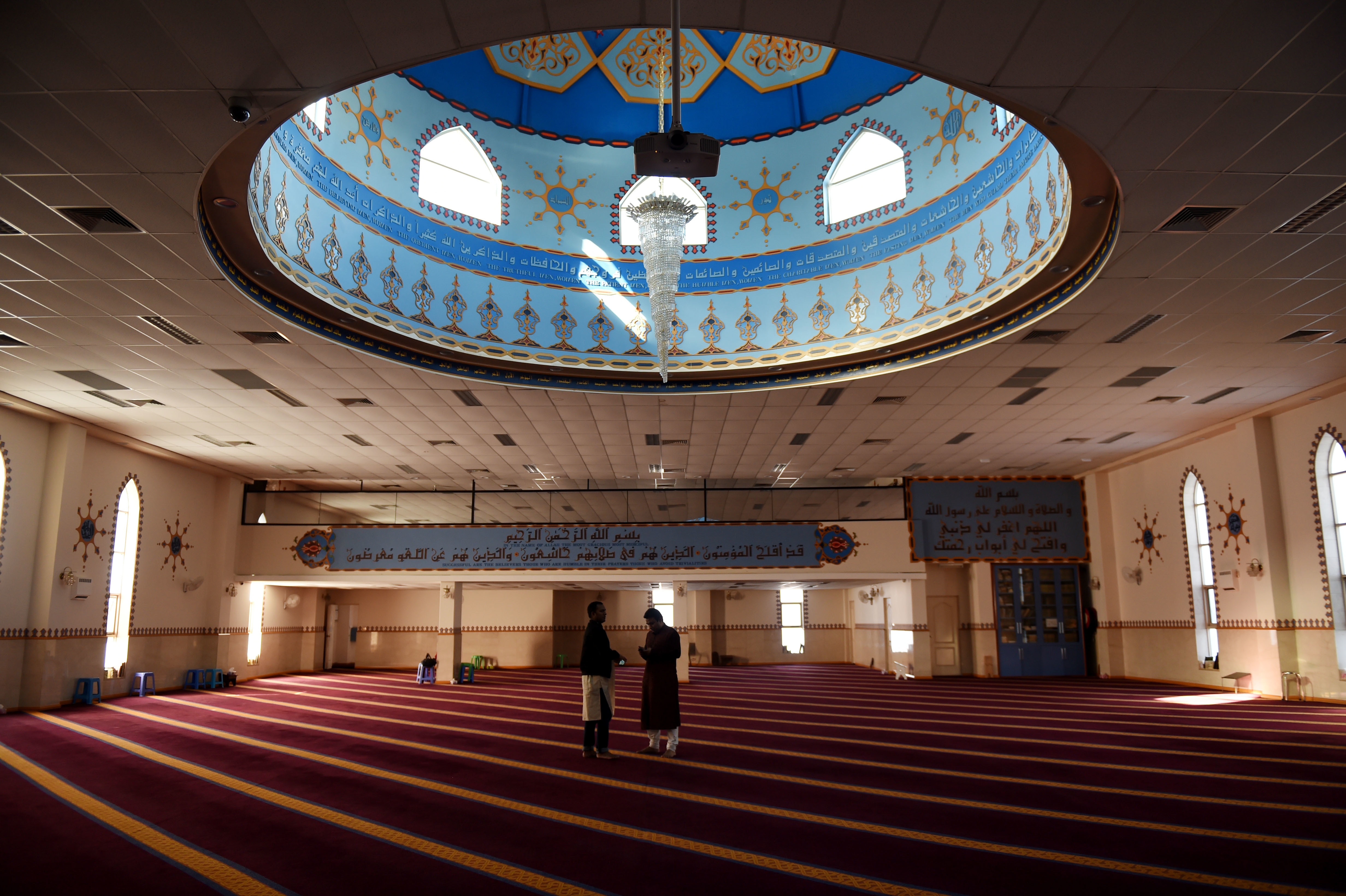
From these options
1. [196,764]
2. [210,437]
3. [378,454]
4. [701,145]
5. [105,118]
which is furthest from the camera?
[378,454]

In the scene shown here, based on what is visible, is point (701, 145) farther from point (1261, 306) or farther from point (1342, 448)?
point (1342, 448)

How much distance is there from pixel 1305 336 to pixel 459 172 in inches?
340

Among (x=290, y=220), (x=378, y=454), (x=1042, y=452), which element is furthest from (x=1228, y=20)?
(x=378, y=454)

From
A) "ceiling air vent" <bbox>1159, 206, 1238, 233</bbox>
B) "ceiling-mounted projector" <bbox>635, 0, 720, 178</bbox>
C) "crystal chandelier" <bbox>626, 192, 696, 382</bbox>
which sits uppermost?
"crystal chandelier" <bbox>626, 192, 696, 382</bbox>

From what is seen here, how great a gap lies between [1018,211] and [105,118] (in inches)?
268

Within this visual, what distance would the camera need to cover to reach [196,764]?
600 centimetres

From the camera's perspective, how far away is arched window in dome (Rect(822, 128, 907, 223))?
9164 millimetres

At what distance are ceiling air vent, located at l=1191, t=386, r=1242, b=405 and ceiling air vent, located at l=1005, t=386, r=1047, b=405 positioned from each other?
1.98m

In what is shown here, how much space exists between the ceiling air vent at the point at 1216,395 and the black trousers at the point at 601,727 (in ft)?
25.6

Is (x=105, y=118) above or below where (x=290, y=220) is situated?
below

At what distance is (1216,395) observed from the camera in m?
9.68

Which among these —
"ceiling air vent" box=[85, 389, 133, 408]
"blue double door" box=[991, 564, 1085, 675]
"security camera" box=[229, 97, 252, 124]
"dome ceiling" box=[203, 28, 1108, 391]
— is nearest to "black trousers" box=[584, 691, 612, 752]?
"dome ceiling" box=[203, 28, 1108, 391]

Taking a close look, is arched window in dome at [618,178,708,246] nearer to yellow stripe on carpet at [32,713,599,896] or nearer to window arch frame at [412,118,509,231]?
window arch frame at [412,118,509,231]

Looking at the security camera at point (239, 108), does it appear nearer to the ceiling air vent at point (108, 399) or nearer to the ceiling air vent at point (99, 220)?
the ceiling air vent at point (99, 220)
